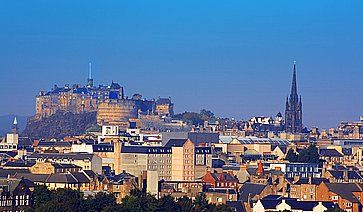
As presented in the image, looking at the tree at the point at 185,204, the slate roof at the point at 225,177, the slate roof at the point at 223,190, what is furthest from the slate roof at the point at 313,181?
the tree at the point at 185,204

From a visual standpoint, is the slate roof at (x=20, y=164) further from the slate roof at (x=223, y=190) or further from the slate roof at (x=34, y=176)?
the slate roof at (x=223, y=190)

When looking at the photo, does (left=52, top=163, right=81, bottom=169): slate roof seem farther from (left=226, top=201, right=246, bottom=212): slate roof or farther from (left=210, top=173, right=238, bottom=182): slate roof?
(left=226, top=201, right=246, bottom=212): slate roof

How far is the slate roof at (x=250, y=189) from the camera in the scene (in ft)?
300

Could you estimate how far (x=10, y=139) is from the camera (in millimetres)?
149250

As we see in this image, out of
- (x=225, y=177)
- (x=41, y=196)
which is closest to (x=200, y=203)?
(x=41, y=196)

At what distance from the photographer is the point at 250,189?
94062 millimetres

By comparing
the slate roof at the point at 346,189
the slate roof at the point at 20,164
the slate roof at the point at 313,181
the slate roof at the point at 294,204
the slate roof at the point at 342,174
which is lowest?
the slate roof at the point at 294,204

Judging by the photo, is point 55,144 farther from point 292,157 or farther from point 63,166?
point 63,166

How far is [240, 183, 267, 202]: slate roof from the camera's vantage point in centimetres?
9138

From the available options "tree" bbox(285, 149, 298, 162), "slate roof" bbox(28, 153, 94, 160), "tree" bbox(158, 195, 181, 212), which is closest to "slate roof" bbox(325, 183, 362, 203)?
"tree" bbox(158, 195, 181, 212)

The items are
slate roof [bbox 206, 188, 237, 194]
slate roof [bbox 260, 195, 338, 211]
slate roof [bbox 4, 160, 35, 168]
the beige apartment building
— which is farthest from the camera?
the beige apartment building

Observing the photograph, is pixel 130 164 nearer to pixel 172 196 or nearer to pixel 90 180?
pixel 90 180

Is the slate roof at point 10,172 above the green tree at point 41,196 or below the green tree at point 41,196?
above

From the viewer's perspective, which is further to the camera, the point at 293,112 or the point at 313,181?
the point at 293,112
